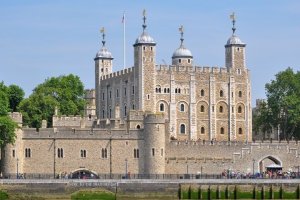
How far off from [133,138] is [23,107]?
17.3 m

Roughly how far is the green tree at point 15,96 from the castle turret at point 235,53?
2311 cm

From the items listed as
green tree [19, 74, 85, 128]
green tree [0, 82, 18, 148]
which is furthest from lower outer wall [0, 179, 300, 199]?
green tree [19, 74, 85, 128]

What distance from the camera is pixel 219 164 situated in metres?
99.0

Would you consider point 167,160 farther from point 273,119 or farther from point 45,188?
point 273,119

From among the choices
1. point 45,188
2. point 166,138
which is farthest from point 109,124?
point 45,188

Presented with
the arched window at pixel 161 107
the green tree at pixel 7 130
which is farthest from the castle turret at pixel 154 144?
the arched window at pixel 161 107

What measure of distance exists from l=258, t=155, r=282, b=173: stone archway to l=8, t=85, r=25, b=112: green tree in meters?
24.1

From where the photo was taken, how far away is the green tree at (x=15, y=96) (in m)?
110

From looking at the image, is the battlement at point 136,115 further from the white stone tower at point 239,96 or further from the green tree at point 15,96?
the white stone tower at point 239,96

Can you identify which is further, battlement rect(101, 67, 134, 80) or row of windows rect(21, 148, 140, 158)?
battlement rect(101, 67, 134, 80)

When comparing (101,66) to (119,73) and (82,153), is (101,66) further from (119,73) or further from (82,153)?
(82,153)

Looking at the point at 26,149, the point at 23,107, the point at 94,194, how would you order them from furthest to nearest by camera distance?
the point at 23,107 < the point at 26,149 < the point at 94,194

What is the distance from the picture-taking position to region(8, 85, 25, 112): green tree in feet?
362

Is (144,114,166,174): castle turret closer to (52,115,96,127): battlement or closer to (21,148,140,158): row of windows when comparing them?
(21,148,140,158): row of windows
